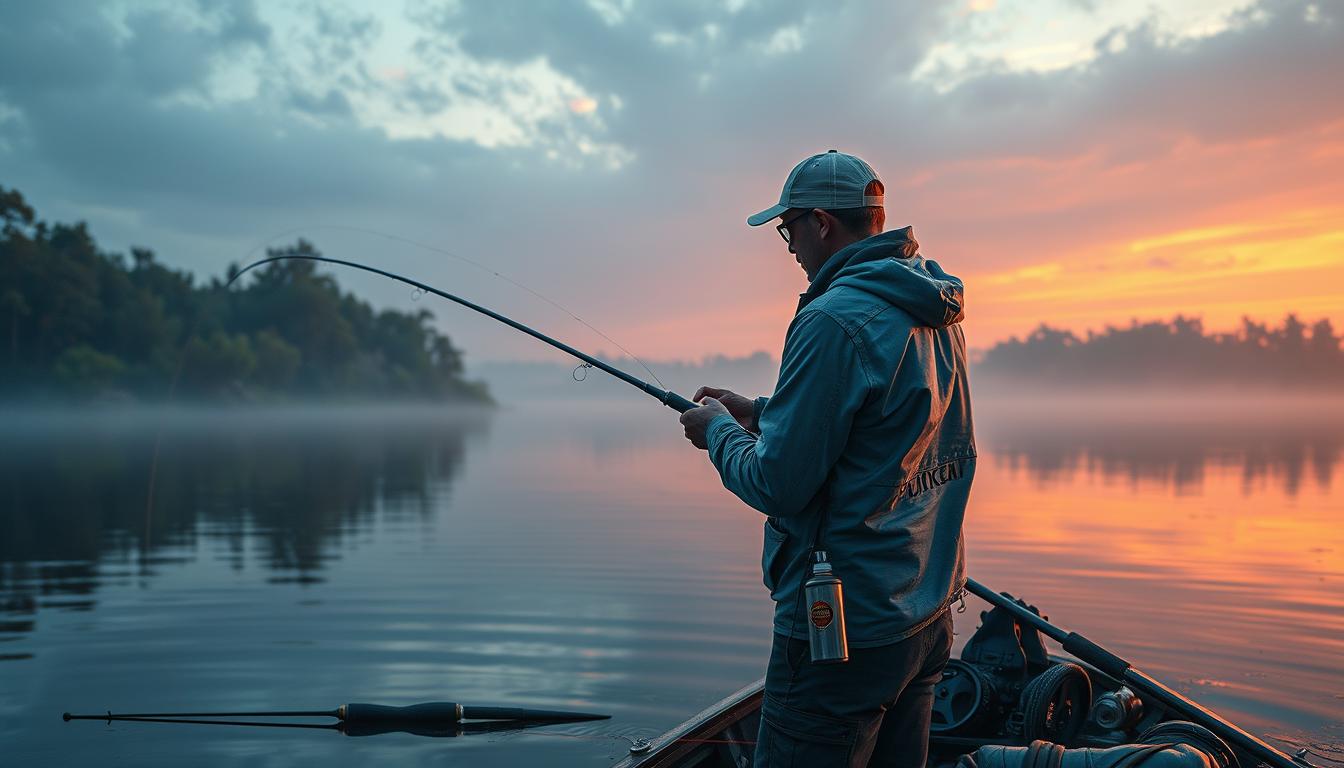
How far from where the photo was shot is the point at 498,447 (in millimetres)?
50906

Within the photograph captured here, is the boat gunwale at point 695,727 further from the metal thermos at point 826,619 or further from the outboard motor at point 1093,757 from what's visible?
the metal thermos at point 826,619

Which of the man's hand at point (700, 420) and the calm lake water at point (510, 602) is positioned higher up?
the man's hand at point (700, 420)

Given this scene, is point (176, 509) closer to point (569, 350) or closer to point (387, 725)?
point (387, 725)

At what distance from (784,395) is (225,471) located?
109ft

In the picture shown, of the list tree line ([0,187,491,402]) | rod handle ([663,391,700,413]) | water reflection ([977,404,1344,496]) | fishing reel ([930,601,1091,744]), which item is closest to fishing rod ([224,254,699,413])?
rod handle ([663,391,700,413])

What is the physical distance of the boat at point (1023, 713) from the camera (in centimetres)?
427

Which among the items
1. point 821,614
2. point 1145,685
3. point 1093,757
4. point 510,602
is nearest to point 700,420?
point 821,614

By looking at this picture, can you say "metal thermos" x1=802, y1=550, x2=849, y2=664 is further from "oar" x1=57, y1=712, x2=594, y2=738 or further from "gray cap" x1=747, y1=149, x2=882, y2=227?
"oar" x1=57, y1=712, x2=594, y2=738

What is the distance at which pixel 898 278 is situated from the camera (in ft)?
8.46

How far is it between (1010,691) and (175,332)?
4279 inches

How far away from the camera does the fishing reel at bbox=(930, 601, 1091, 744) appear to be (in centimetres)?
482

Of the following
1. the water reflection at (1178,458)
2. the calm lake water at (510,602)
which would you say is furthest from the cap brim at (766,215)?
the water reflection at (1178,458)

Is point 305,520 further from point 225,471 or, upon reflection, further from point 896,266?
point 896,266

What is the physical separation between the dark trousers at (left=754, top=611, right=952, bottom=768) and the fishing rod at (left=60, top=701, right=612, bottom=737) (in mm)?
4274
